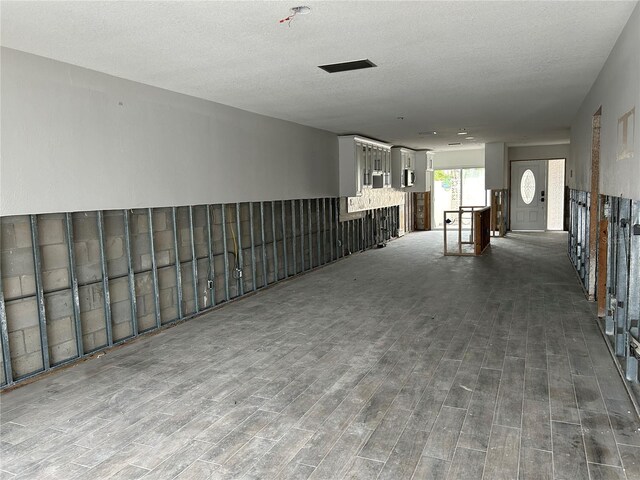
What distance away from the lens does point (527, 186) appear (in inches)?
595

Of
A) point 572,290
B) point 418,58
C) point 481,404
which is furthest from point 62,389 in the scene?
point 572,290

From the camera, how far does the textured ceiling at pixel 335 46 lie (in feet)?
10.4

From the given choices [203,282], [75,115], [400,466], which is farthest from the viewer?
[203,282]

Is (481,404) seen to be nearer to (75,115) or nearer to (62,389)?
(62,389)

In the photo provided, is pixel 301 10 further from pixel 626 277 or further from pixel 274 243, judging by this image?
pixel 274 243

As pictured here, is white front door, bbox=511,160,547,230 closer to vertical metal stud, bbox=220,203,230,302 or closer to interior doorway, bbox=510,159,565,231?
interior doorway, bbox=510,159,565,231

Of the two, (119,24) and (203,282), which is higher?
(119,24)

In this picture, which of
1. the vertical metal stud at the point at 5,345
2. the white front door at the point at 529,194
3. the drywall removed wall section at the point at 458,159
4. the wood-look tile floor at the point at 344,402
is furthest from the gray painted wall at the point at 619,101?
the drywall removed wall section at the point at 458,159

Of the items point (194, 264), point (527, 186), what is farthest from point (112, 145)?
point (527, 186)

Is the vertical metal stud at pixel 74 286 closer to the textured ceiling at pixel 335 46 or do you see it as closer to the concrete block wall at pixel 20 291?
the concrete block wall at pixel 20 291

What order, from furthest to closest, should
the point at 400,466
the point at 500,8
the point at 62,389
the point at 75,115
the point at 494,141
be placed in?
the point at 494,141
the point at 75,115
the point at 62,389
the point at 500,8
the point at 400,466

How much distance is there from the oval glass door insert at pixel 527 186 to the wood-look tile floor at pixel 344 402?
9.88m

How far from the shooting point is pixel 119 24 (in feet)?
10.9

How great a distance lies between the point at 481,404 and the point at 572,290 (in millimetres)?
4130
